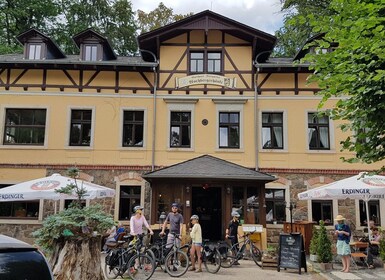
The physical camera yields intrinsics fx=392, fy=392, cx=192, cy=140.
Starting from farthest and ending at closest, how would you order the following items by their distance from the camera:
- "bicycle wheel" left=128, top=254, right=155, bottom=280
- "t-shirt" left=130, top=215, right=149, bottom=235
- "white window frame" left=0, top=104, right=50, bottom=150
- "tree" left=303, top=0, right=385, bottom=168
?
"white window frame" left=0, top=104, right=50, bottom=150, "t-shirt" left=130, top=215, right=149, bottom=235, "bicycle wheel" left=128, top=254, right=155, bottom=280, "tree" left=303, top=0, right=385, bottom=168

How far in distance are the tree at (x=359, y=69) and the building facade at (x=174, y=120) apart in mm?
8713

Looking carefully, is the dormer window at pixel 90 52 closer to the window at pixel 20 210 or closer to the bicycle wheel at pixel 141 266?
the window at pixel 20 210

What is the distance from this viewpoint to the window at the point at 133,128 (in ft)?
52.8

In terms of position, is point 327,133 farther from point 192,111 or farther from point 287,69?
point 192,111

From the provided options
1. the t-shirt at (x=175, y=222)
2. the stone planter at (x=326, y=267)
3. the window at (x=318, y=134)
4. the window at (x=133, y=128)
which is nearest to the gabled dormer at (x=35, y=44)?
the window at (x=133, y=128)

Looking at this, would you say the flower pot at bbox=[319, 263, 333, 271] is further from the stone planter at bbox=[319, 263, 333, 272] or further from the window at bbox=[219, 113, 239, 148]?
the window at bbox=[219, 113, 239, 148]

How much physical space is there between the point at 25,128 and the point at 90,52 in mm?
4185

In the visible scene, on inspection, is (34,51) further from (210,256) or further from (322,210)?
(322,210)

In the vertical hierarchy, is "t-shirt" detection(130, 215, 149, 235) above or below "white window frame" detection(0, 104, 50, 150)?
below

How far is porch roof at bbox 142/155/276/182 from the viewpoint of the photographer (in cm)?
1336

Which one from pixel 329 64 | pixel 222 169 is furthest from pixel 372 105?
pixel 222 169

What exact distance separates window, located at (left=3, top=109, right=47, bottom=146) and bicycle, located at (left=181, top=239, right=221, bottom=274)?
8694 mm

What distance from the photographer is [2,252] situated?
298cm

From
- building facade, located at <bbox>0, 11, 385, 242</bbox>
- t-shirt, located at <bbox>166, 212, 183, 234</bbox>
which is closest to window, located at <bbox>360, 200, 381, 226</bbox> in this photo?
building facade, located at <bbox>0, 11, 385, 242</bbox>
